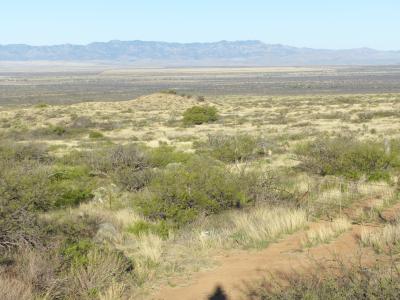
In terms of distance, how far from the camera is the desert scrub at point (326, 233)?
31.0ft

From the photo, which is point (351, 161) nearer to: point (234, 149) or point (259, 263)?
point (234, 149)

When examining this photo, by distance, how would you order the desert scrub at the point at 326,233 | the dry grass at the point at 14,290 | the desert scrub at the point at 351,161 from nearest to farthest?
the dry grass at the point at 14,290, the desert scrub at the point at 326,233, the desert scrub at the point at 351,161

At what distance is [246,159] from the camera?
2145 centimetres

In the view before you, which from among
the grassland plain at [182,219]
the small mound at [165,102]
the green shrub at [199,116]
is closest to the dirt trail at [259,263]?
the grassland plain at [182,219]

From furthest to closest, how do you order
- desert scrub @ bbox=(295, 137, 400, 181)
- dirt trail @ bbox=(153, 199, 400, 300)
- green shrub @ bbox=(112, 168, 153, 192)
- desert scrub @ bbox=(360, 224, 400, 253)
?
desert scrub @ bbox=(295, 137, 400, 181), green shrub @ bbox=(112, 168, 153, 192), desert scrub @ bbox=(360, 224, 400, 253), dirt trail @ bbox=(153, 199, 400, 300)

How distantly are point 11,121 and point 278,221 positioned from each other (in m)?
44.3

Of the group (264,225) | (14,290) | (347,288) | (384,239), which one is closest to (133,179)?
(264,225)

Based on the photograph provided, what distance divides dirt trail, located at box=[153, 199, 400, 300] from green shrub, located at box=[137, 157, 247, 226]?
2.63 m

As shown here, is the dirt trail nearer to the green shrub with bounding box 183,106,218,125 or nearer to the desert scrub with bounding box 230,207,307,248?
the desert scrub with bounding box 230,207,307,248

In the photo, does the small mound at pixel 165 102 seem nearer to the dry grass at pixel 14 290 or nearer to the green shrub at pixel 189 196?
the green shrub at pixel 189 196

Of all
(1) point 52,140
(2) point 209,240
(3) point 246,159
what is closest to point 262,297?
(2) point 209,240

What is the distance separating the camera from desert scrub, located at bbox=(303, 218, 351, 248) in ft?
31.0

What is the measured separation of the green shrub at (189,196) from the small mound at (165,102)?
49.8 metres

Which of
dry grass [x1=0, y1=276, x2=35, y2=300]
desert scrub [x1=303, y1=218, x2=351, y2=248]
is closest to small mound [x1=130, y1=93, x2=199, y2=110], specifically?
desert scrub [x1=303, y1=218, x2=351, y2=248]
